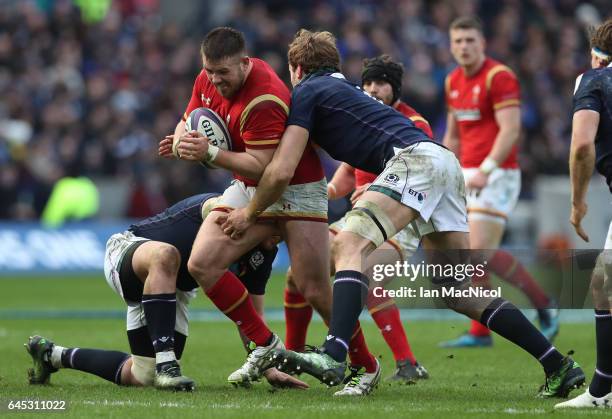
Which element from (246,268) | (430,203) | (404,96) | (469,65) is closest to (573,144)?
(430,203)

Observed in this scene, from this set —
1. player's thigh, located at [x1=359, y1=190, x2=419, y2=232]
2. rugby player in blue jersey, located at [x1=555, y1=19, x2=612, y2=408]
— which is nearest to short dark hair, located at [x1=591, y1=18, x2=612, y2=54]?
rugby player in blue jersey, located at [x1=555, y1=19, x2=612, y2=408]

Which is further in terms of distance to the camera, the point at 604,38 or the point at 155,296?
the point at 155,296

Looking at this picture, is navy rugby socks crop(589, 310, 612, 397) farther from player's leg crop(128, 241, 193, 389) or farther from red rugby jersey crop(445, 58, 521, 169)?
red rugby jersey crop(445, 58, 521, 169)

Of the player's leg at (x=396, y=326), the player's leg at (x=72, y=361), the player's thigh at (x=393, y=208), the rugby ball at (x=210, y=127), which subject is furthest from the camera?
the player's leg at (x=396, y=326)

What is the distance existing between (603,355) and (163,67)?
60.1ft

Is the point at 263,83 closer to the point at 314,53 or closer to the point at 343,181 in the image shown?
the point at 314,53

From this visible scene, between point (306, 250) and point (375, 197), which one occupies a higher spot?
point (375, 197)

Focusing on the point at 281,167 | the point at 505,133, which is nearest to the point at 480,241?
the point at 505,133

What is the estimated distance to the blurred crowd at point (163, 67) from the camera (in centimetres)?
2161

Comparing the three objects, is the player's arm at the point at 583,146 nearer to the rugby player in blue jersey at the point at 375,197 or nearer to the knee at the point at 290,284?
the rugby player in blue jersey at the point at 375,197

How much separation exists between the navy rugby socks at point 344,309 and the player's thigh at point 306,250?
0.76 metres

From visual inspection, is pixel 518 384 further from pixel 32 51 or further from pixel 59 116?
pixel 32 51

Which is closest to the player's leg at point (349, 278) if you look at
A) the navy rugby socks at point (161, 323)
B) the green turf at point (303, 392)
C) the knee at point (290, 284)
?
the green turf at point (303, 392)

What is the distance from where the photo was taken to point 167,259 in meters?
7.21
